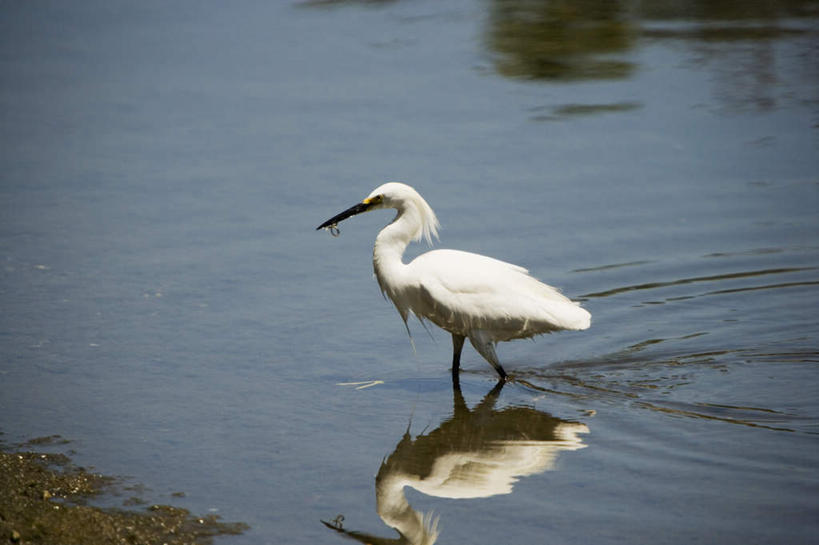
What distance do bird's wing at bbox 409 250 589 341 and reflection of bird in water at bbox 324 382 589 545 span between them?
1.61ft

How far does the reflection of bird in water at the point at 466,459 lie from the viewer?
16.3ft

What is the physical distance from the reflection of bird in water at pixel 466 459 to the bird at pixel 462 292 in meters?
0.47

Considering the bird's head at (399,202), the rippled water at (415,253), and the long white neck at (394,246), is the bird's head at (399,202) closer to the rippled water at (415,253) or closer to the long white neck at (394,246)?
the long white neck at (394,246)

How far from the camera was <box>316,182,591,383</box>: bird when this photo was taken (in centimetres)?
665

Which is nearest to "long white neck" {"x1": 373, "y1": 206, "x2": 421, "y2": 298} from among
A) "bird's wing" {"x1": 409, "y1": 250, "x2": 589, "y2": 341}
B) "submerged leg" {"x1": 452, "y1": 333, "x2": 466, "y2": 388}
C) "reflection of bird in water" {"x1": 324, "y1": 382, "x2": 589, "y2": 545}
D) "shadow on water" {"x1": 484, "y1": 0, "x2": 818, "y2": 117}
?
"bird's wing" {"x1": 409, "y1": 250, "x2": 589, "y2": 341}

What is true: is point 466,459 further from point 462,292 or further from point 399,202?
point 399,202

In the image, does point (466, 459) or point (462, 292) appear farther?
point (462, 292)

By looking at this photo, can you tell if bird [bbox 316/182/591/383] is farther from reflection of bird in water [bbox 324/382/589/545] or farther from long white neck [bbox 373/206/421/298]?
reflection of bird in water [bbox 324/382/589/545]

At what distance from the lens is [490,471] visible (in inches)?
215

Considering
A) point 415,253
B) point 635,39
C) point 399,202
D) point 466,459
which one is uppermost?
point 635,39

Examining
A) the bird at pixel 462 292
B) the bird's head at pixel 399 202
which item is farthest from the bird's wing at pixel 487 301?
the bird's head at pixel 399 202

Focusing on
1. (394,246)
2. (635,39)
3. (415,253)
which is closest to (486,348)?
(394,246)

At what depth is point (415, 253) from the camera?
352 inches

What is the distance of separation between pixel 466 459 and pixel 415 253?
348cm
